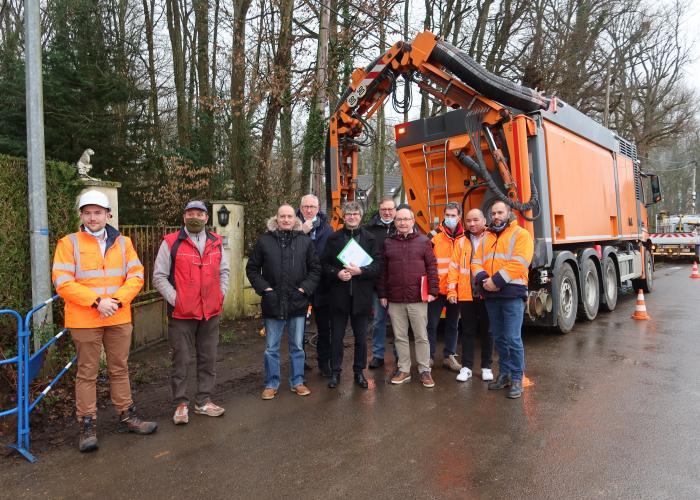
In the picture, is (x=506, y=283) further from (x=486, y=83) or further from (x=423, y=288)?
(x=486, y=83)

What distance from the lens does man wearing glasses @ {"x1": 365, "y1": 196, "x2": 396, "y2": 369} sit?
547 centimetres

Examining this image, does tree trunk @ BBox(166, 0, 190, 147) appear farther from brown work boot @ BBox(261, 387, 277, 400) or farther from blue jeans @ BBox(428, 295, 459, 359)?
brown work boot @ BBox(261, 387, 277, 400)

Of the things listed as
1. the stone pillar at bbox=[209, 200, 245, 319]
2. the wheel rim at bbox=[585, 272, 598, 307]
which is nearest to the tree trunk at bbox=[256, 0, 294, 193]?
the stone pillar at bbox=[209, 200, 245, 319]

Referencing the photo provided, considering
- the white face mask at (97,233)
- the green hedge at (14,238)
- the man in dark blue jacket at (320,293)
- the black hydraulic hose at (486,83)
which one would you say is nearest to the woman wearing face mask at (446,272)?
the man in dark blue jacket at (320,293)

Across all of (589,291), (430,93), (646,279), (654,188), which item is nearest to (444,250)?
(430,93)

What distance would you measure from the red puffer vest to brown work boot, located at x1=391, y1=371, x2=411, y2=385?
6.43ft

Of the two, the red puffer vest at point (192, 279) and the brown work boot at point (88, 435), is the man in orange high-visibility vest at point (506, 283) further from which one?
the brown work boot at point (88, 435)

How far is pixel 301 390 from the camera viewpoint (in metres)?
4.82

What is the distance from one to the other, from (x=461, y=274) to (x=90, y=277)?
3400mm

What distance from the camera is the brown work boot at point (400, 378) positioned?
Answer: 510cm

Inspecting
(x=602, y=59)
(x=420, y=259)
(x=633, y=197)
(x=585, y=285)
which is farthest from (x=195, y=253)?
(x=602, y=59)

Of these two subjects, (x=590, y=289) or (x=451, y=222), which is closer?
(x=451, y=222)

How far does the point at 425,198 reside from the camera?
801 cm

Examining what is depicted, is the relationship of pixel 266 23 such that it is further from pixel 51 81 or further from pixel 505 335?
pixel 505 335
